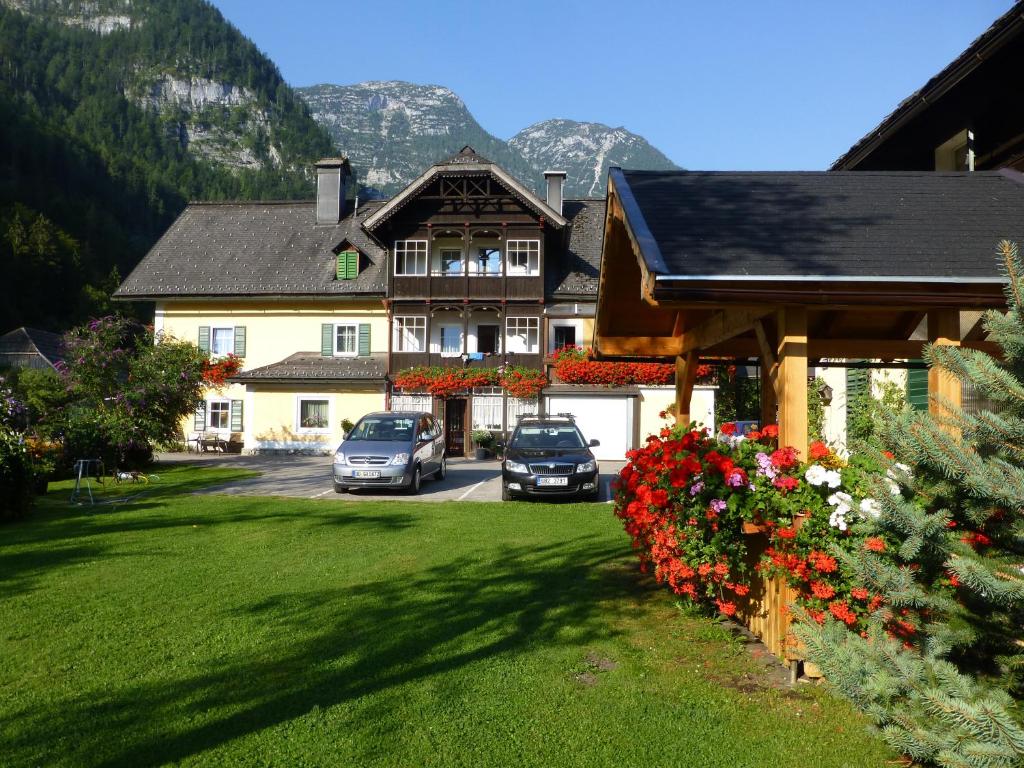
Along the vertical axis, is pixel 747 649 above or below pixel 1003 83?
below

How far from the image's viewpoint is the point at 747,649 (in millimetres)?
5379

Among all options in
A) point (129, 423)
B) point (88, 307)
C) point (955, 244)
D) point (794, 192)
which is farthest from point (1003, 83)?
point (88, 307)

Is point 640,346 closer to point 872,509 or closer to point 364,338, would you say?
point 872,509

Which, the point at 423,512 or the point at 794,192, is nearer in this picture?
the point at 794,192

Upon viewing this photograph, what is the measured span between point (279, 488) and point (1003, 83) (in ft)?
48.4

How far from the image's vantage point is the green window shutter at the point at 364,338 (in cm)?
3073

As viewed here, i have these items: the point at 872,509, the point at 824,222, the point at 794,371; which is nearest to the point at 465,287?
the point at 824,222

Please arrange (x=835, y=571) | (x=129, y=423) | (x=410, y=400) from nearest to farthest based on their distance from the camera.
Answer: (x=835, y=571) < (x=129, y=423) < (x=410, y=400)

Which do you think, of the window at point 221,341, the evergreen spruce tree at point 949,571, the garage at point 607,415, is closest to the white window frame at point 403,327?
the garage at point 607,415

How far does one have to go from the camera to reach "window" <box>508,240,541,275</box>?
29.9 m

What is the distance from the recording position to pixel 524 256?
98.5 ft

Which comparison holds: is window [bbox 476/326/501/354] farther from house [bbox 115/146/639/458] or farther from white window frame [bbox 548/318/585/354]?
white window frame [bbox 548/318/585/354]

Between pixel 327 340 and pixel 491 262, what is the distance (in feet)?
24.3

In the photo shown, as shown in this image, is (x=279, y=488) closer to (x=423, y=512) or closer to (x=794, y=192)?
(x=423, y=512)
